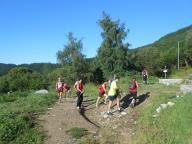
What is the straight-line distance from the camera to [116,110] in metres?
22.1

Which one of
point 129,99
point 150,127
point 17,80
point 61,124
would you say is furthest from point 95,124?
point 17,80

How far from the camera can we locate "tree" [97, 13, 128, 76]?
57938 millimetres

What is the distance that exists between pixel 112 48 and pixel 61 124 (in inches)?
1613

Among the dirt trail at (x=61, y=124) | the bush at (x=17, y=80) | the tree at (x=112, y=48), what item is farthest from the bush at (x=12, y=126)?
the bush at (x=17, y=80)

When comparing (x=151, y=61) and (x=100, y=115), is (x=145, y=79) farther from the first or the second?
(x=151, y=61)

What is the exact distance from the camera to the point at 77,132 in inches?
642

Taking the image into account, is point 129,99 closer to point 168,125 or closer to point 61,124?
point 61,124

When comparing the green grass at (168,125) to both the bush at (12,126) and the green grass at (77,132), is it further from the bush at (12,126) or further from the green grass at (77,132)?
the bush at (12,126)

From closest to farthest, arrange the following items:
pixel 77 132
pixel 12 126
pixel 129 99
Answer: pixel 77 132, pixel 12 126, pixel 129 99

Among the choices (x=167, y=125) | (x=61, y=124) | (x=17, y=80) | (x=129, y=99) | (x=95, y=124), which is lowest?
(x=95, y=124)

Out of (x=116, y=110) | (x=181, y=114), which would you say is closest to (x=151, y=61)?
(x=116, y=110)

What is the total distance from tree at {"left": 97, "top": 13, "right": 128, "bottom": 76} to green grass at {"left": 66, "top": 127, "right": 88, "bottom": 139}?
4090 centimetres

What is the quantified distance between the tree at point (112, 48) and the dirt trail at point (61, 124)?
3545 cm

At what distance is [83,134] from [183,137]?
4.03 m
